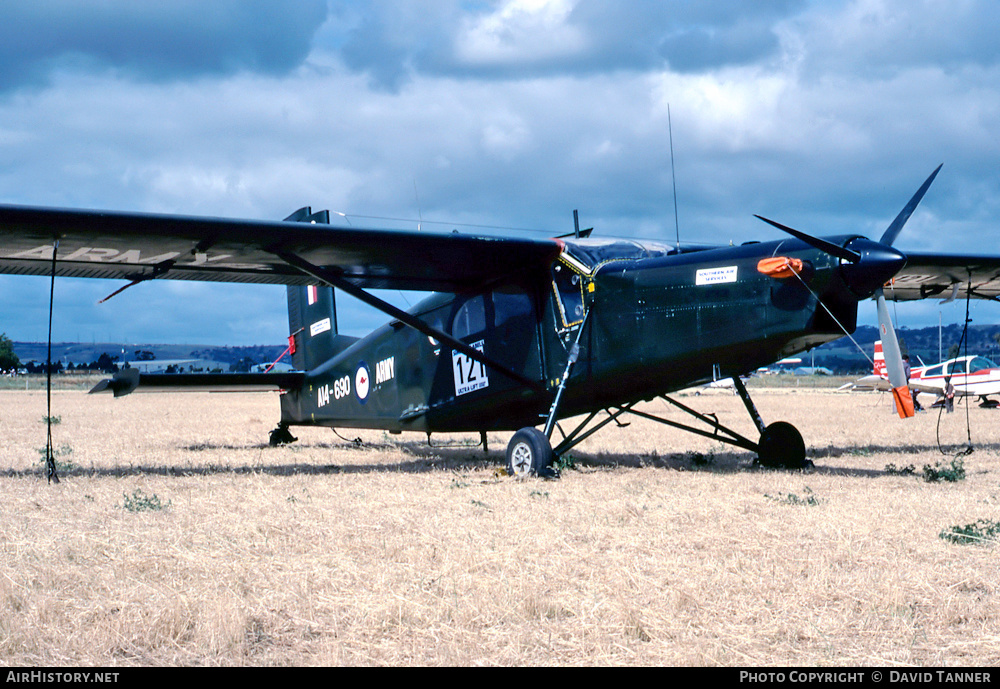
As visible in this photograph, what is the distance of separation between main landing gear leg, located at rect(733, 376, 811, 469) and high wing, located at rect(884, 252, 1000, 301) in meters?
3.02

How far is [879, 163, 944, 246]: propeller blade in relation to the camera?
898 cm

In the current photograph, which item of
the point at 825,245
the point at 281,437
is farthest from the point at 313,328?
the point at 825,245

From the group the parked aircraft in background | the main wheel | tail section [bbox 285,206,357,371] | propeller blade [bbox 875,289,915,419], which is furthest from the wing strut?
the parked aircraft in background

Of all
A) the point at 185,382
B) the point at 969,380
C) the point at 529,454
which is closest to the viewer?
the point at 529,454

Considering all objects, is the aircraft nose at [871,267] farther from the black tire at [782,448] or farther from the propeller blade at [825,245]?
the black tire at [782,448]

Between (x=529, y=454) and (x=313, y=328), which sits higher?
(x=313, y=328)

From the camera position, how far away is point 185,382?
12.9m

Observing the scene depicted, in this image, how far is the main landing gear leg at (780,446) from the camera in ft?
34.4

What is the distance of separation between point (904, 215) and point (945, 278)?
17.8 feet

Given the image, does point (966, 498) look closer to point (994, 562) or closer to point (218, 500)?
point (994, 562)

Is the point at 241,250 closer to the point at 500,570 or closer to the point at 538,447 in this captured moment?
the point at 538,447

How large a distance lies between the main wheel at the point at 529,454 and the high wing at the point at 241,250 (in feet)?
7.28

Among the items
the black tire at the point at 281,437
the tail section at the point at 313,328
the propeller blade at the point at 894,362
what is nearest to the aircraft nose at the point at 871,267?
the propeller blade at the point at 894,362
